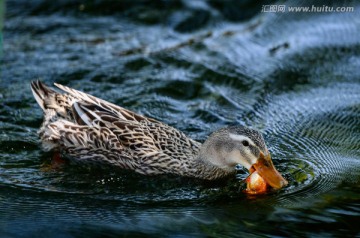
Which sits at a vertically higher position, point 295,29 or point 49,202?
point 295,29

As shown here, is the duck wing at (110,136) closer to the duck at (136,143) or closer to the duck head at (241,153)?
the duck at (136,143)

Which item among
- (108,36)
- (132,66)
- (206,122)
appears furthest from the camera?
(108,36)

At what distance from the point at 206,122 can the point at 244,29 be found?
4527 mm

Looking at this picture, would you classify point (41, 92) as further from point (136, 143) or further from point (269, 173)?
point (269, 173)

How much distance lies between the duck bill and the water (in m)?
0.13

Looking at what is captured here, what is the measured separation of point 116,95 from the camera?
38.4 feet

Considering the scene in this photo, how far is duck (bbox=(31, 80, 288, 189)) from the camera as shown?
869 cm

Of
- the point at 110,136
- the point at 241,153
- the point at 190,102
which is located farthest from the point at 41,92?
the point at 241,153

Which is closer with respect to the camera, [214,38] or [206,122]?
[206,122]

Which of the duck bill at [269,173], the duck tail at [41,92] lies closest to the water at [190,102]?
the duck bill at [269,173]

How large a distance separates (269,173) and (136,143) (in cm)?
186

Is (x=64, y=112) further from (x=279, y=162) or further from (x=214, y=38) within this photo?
(x=214, y=38)

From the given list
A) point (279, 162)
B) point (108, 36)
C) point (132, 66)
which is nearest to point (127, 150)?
point (279, 162)

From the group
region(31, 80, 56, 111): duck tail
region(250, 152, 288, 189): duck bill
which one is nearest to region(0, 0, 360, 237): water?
region(250, 152, 288, 189): duck bill
